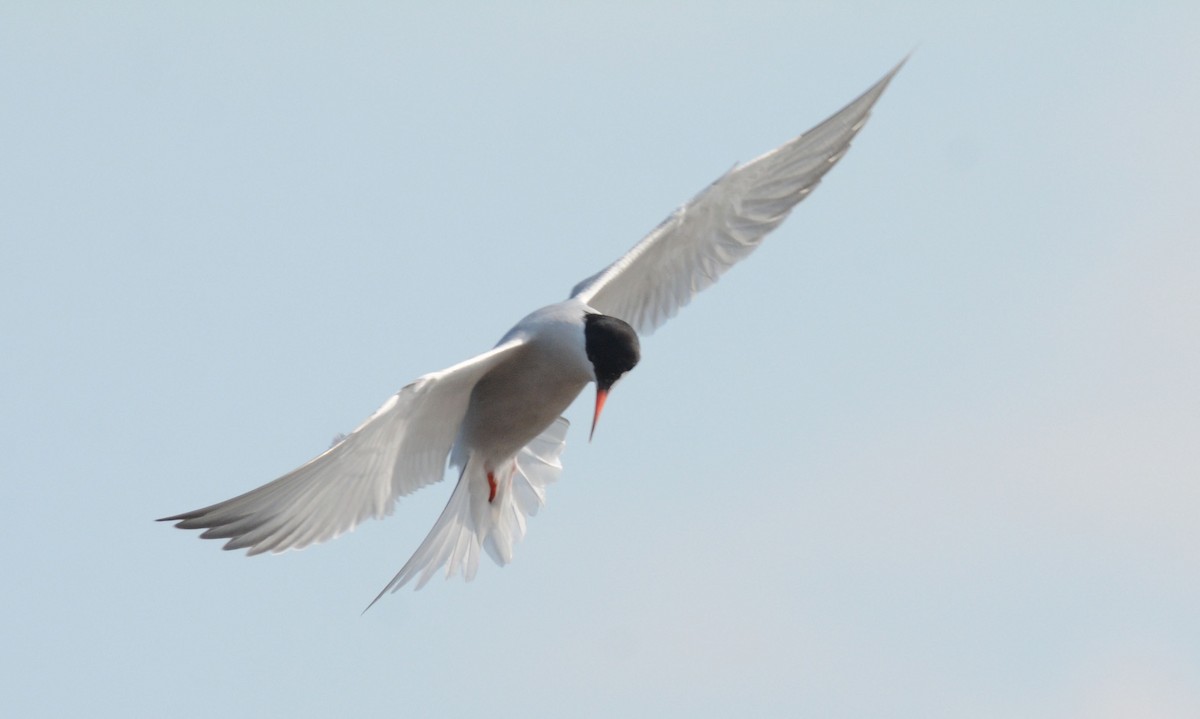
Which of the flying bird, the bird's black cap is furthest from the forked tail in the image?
the bird's black cap

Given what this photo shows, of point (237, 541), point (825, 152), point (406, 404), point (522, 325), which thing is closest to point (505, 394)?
point (522, 325)

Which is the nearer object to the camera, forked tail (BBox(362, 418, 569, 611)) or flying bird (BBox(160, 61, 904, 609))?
flying bird (BBox(160, 61, 904, 609))

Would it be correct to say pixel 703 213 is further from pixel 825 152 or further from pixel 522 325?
pixel 522 325

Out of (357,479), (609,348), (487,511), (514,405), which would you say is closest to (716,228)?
(609,348)

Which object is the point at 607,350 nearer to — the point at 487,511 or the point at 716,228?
the point at 487,511

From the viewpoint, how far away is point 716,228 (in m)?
9.40

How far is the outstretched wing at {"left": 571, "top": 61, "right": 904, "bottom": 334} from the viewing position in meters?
9.03

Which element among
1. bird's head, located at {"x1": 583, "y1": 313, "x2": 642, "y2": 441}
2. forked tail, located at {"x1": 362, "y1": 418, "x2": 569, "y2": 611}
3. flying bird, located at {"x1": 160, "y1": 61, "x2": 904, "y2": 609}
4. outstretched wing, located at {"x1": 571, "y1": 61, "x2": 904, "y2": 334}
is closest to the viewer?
flying bird, located at {"x1": 160, "y1": 61, "x2": 904, "y2": 609}

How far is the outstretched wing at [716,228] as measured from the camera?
903 cm

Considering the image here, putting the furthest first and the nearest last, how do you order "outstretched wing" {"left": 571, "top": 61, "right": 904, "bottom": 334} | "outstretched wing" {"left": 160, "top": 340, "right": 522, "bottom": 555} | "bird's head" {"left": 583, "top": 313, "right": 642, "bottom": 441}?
"outstretched wing" {"left": 571, "top": 61, "right": 904, "bottom": 334}
"bird's head" {"left": 583, "top": 313, "right": 642, "bottom": 441}
"outstretched wing" {"left": 160, "top": 340, "right": 522, "bottom": 555}

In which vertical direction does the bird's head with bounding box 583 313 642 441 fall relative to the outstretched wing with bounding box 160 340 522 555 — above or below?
below

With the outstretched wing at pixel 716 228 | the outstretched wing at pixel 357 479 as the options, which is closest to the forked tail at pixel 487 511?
the outstretched wing at pixel 357 479

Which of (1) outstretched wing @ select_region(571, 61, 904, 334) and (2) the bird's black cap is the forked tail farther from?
(2) the bird's black cap

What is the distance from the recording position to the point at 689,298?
9.53 meters
